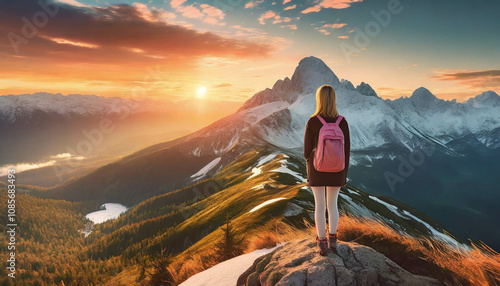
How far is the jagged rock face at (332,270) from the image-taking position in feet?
Result: 21.4

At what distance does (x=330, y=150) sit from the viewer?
772 centimetres

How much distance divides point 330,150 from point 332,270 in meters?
3.15

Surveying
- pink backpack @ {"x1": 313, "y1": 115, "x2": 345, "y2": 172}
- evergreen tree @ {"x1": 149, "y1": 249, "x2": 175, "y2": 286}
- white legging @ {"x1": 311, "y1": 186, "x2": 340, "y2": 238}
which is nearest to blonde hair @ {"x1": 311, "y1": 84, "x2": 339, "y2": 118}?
pink backpack @ {"x1": 313, "y1": 115, "x2": 345, "y2": 172}

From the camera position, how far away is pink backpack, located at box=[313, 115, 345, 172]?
25.3ft

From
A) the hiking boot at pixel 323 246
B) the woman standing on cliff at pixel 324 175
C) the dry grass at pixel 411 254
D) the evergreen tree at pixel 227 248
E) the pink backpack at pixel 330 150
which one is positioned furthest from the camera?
the evergreen tree at pixel 227 248

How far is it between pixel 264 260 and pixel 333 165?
3533 millimetres

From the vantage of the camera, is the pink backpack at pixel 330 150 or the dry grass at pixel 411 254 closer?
the dry grass at pixel 411 254

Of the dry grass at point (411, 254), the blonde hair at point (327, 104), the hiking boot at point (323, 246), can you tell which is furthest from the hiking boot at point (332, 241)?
the blonde hair at point (327, 104)

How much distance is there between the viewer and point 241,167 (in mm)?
155500

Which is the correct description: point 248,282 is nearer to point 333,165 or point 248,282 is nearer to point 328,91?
point 333,165

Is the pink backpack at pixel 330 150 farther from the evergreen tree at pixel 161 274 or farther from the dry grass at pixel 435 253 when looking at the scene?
the evergreen tree at pixel 161 274

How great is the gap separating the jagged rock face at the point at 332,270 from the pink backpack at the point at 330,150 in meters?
2.32

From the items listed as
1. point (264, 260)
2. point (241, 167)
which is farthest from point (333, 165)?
point (241, 167)

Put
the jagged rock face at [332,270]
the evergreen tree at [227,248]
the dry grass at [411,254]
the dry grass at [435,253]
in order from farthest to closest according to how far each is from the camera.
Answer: the evergreen tree at [227,248]
the jagged rock face at [332,270]
the dry grass at [411,254]
the dry grass at [435,253]
